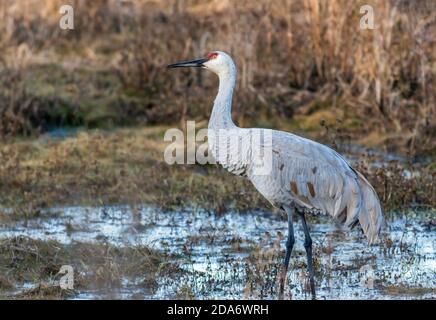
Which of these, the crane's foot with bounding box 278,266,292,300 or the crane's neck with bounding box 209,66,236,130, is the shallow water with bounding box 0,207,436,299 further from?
the crane's neck with bounding box 209,66,236,130

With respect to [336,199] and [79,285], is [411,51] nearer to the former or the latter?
[336,199]

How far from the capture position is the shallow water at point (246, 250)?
7180 millimetres

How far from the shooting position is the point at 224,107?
7523 millimetres

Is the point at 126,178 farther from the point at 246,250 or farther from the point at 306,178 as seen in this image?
the point at 306,178

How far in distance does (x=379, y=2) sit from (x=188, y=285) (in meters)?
5.01

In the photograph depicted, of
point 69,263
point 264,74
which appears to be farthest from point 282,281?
point 264,74

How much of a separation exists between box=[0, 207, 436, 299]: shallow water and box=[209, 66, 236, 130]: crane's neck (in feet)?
3.15

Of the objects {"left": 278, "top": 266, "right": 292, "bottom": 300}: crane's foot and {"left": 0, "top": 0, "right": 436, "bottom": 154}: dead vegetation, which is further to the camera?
{"left": 0, "top": 0, "right": 436, "bottom": 154}: dead vegetation

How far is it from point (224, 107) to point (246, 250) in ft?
4.24

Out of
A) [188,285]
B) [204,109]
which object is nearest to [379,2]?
[204,109]

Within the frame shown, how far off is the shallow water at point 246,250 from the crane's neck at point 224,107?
0.96 m

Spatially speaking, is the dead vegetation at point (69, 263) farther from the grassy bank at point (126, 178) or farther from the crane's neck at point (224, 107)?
the grassy bank at point (126, 178)

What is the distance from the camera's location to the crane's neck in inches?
294

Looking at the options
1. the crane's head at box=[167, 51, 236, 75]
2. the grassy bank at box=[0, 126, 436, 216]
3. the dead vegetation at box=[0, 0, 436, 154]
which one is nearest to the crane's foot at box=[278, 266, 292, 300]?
the crane's head at box=[167, 51, 236, 75]
